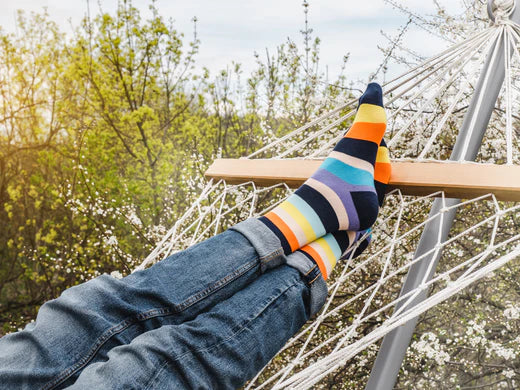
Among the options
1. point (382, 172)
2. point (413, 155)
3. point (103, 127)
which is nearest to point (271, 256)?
point (382, 172)

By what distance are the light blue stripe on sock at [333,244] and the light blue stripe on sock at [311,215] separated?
24 millimetres

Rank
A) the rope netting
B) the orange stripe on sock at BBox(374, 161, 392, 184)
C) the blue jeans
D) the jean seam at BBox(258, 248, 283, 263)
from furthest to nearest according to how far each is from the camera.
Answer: the rope netting
the orange stripe on sock at BBox(374, 161, 392, 184)
the jean seam at BBox(258, 248, 283, 263)
the blue jeans

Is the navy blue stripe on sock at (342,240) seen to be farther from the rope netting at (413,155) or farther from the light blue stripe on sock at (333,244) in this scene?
the rope netting at (413,155)

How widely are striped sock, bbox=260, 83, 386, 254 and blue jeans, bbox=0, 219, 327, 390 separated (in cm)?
4

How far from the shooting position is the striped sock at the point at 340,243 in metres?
0.83

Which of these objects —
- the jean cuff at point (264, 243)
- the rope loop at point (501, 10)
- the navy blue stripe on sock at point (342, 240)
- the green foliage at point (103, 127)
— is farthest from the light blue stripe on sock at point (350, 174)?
the green foliage at point (103, 127)

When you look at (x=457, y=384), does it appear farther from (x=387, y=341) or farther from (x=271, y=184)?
(x=271, y=184)

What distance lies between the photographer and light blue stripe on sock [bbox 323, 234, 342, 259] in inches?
34.3

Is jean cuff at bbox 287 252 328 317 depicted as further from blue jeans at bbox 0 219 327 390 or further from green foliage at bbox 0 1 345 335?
green foliage at bbox 0 1 345 335

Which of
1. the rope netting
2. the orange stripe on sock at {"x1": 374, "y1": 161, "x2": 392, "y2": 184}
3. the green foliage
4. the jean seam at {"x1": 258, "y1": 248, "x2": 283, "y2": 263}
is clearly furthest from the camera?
the green foliage

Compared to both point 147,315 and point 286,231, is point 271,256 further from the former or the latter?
point 147,315

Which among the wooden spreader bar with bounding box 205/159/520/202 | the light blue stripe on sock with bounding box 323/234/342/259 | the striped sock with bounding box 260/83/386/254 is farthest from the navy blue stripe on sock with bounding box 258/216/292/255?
the wooden spreader bar with bounding box 205/159/520/202

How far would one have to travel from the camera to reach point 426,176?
918 mm

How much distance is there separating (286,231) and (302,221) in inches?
1.6
